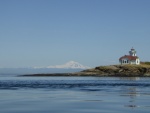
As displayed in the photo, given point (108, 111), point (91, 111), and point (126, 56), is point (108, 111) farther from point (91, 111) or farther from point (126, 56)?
point (126, 56)

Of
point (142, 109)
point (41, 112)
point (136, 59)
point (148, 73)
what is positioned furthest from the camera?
point (136, 59)

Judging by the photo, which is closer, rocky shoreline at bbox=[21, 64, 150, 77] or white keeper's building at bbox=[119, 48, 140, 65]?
rocky shoreline at bbox=[21, 64, 150, 77]

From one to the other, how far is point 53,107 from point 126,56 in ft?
535

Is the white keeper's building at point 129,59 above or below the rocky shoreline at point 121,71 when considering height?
above

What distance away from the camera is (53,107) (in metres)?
32.6

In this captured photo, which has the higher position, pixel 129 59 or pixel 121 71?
pixel 129 59

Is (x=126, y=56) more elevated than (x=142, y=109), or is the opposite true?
(x=126, y=56)

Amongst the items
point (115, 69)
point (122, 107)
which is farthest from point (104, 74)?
point (122, 107)

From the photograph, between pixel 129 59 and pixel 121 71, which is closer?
pixel 121 71

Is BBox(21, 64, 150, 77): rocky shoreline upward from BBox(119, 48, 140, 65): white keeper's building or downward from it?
downward

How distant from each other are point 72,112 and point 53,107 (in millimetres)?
3733

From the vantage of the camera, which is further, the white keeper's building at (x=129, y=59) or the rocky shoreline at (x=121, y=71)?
the white keeper's building at (x=129, y=59)

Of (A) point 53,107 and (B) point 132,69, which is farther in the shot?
(B) point 132,69

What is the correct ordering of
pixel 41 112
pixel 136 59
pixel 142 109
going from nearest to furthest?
pixel 41 112 < pixel 142 109 < pixel 136 59
